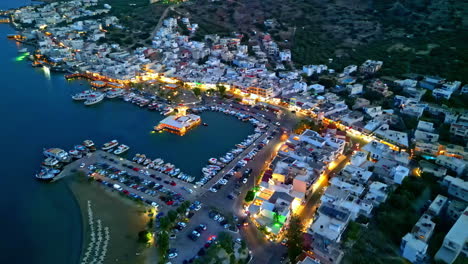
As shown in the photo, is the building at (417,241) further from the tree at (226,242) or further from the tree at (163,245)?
the tree at (163,245)

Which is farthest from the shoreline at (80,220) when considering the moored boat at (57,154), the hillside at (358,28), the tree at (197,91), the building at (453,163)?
the hillside at (358,28)

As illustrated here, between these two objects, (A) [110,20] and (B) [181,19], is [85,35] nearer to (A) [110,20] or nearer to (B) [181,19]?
(A) [110,20]

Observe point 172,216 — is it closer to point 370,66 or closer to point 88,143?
point 88,143

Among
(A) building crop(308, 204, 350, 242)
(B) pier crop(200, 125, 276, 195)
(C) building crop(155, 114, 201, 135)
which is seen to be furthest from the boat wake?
(C) building crop(155, 114, 201, 135)

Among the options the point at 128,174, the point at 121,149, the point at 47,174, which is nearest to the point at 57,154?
the point at 47,174

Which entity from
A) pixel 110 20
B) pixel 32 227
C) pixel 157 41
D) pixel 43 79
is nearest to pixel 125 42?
pixel 157 41
